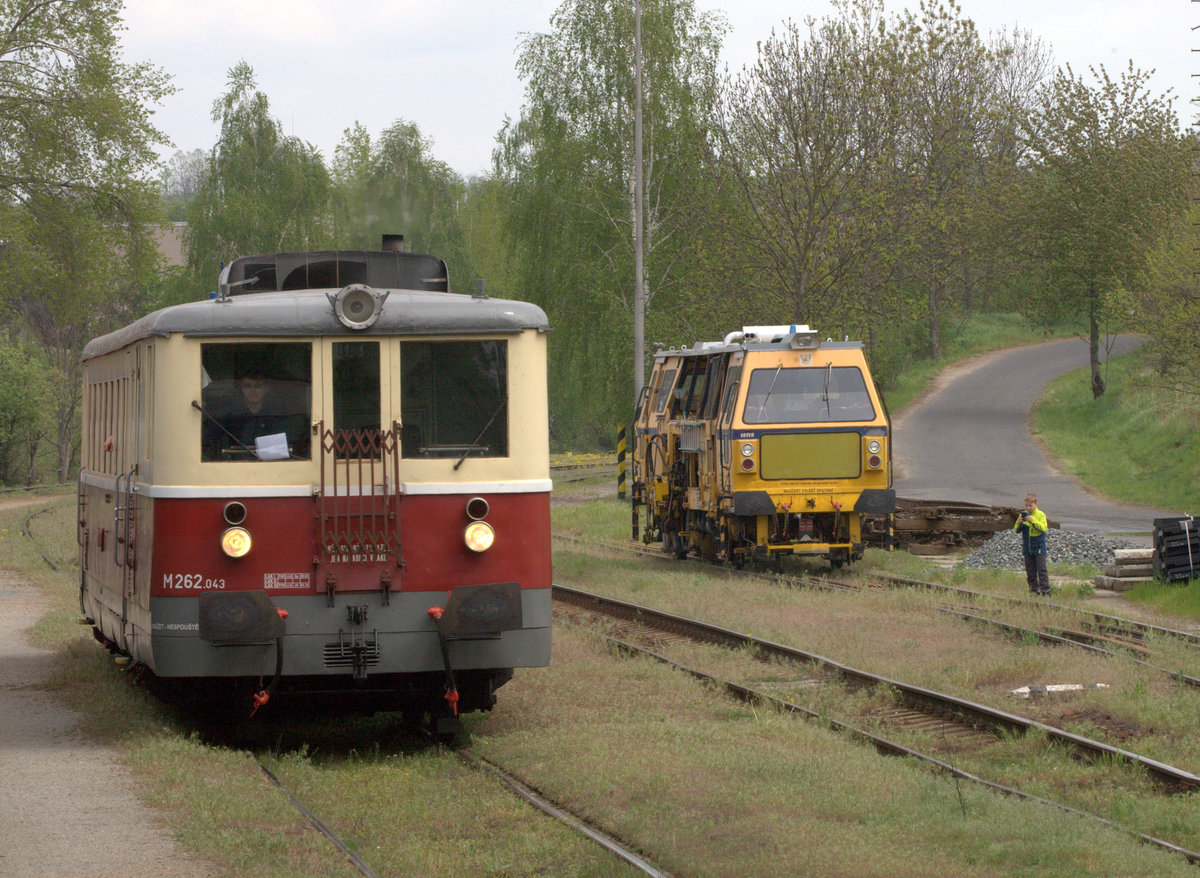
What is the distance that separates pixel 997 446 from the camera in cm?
4053

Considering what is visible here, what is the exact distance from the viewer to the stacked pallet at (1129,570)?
673 inches

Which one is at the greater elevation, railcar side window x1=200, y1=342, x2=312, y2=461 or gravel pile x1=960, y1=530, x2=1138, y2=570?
railcar side window x1=200, y1=342, x2=312, y2=461

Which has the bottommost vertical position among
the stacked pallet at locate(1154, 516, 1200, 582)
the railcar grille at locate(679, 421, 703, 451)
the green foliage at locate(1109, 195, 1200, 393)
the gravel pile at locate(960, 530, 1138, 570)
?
the gravel pile at locate(960, 530, 1138, 570)

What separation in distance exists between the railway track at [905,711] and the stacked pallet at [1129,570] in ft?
19.4

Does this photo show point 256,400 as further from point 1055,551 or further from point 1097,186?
point 1097,186

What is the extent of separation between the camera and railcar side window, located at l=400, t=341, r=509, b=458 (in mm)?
8742

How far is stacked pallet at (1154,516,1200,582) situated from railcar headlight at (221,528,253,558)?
11.4m

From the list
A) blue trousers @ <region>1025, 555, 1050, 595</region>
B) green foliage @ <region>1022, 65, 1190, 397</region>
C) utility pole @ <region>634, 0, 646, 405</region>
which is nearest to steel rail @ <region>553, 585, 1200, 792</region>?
blue trousers @ <region>1025, 555, 1050, 595</region>

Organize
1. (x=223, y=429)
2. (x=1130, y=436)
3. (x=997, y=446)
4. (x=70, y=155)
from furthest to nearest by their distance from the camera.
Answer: (x=997, y=446)
(x=1130, y=436)
(x=70, y=155)
(x=223, y=429)

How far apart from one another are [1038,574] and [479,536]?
9791mm

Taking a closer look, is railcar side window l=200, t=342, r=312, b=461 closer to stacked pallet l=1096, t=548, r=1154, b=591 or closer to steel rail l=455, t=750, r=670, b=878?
steel rail l=455, t=750, r=670, b=878

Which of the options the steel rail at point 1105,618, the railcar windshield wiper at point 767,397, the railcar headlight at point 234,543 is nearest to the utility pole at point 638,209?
the railcar windshield wiper at point 767,397

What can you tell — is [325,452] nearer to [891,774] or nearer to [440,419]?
[440,419]

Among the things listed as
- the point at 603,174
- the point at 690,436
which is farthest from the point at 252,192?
the point at 690,436
